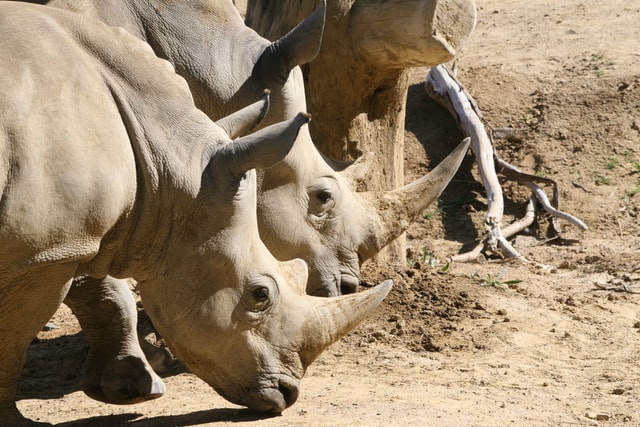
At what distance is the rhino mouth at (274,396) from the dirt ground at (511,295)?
51 millimetres

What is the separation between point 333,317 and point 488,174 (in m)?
4.77

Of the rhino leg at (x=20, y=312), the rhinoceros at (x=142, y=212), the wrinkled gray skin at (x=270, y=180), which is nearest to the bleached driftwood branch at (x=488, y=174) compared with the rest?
the wrinkled gray skin at (x=270, y=180)

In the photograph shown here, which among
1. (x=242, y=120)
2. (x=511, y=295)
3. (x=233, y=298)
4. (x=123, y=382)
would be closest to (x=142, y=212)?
(x=233, y=298)

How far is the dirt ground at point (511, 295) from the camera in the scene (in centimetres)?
544

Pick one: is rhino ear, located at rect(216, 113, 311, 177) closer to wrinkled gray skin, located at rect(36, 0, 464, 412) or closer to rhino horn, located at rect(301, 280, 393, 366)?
rhino horn, located at rect(301, 280, 393, 366)

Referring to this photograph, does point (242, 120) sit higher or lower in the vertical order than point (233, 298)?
higher

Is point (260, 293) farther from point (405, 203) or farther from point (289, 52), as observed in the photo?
point (405, 203)

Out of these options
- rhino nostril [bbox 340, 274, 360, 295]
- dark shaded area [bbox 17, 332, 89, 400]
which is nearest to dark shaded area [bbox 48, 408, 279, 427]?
dark shaded area [bbox 17, 332, 89, 400]

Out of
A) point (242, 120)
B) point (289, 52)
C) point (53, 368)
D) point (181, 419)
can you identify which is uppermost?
point (289, 52)

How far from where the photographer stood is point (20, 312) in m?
4.61

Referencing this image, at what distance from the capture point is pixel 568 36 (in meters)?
11.6

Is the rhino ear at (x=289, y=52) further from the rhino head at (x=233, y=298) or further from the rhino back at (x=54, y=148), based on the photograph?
the rhino back at (x=54, y=148)

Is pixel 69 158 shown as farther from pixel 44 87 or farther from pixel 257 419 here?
pixel 257 419

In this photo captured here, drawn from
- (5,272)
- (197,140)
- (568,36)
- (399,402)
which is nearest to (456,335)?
(399,402)
